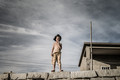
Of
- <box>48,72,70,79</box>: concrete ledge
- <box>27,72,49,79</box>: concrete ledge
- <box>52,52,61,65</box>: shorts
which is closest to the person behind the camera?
<box>48,72,70,79</box>: concrete ledge

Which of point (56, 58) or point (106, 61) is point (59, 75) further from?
point (106, 61)

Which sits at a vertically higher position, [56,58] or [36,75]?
[56,58]

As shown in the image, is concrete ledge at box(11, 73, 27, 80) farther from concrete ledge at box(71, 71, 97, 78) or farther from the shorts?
concrete ledge at box(71, 71, 97, 78)

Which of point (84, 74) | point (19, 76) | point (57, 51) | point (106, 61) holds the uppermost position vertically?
point (57, 51)

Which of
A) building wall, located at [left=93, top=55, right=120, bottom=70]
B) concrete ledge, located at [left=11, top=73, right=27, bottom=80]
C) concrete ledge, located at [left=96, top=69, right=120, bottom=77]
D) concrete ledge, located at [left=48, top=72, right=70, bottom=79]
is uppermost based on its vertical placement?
building wall, located at [left=93, top=55, right=120, bottom=70]

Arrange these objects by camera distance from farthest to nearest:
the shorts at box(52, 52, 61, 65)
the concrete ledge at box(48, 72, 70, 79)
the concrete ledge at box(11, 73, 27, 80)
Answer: the shorts at box(52, 52, 61, 65) < the concrete ledge at box(11, 73, 27, 80) < the concrete ledge at box(48, 72, 70, 79)

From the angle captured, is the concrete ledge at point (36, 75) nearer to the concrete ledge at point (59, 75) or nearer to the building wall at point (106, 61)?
the concrete ledge at point (59, 75)

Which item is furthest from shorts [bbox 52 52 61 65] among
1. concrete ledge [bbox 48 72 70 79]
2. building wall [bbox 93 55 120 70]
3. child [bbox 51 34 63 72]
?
building wall [bbox 93 55 120 70]

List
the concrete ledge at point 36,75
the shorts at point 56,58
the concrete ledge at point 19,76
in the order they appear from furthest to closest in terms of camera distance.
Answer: the shorts at point 56,58 → the concrete ledge at point 19,76 → the concrete ledge at point 36,75

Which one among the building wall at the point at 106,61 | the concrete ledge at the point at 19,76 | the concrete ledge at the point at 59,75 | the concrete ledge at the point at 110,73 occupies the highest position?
the building wall at the point at 106,61

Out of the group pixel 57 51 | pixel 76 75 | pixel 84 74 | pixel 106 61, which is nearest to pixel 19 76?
pixel 57 51

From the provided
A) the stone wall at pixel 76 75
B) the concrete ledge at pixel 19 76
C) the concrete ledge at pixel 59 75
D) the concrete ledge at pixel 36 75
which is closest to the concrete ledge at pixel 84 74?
the stone wall at pixel 76 75

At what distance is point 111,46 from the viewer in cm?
1140

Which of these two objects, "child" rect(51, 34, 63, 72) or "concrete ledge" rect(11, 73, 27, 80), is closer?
"concrete ledge" rect(11, 73, 27, 80)
